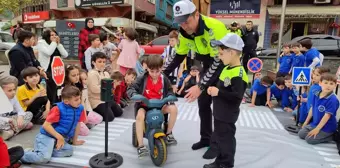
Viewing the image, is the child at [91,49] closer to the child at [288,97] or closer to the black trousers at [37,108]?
the black trousers at [37,108]

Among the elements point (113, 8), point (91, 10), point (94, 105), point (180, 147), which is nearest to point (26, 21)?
point (91, 10)

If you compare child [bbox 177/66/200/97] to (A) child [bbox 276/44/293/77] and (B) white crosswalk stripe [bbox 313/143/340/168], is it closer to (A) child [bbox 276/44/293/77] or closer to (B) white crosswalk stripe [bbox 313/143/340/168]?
(A) child [bbox 276/44/293/77]

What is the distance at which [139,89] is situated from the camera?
2781 mm

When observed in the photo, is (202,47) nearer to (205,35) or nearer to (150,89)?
(205,35)

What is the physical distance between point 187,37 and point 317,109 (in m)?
1.87

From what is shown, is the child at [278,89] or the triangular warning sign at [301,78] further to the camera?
the child at [278,89]

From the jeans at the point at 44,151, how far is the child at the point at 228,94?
1.44 metres

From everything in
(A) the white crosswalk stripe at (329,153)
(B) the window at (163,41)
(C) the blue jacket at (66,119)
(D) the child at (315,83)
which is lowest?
(A) the white crosswalk stripe at (329,153)

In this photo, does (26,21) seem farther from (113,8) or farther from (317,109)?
(317,109)

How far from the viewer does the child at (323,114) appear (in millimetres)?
3061

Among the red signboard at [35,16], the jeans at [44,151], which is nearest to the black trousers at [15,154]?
the jeans at [44,151]

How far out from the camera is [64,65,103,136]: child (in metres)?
3.34

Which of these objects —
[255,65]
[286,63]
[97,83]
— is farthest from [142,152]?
[286,63]

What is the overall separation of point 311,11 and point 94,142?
15.3 meters
